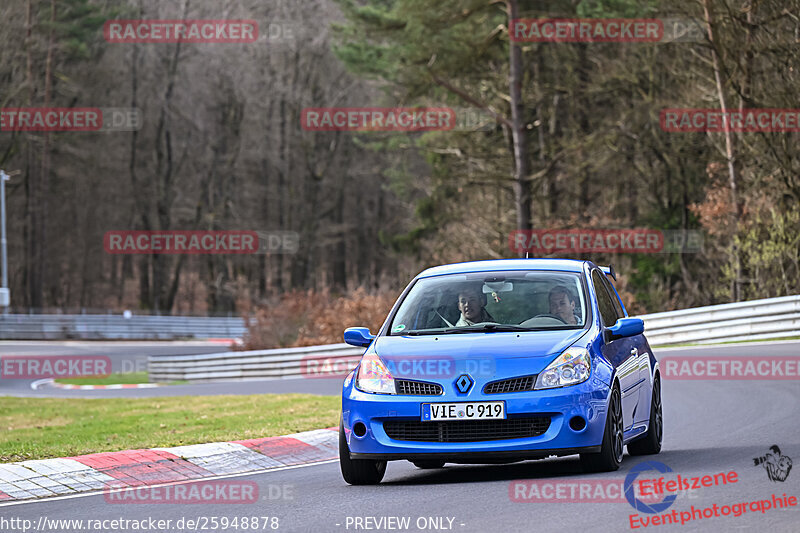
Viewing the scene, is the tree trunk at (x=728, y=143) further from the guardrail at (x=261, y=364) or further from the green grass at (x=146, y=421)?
the green grass at (x=146, y=421)

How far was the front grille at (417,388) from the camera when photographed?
8.47 m

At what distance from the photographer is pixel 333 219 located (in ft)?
250

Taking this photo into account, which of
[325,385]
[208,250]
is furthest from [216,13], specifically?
[325,385]

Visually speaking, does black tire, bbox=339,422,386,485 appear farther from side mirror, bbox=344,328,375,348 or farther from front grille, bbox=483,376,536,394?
front grille, bbox=483,376,536,394

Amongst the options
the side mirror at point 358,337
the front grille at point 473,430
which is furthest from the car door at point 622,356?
the side mirror at point 358,337

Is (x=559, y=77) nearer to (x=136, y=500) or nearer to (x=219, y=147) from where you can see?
(x=219, y=147)

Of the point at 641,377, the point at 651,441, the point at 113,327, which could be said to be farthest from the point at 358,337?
the point at 113,327

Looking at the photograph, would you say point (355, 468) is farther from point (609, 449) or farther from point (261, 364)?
point (261, 364)

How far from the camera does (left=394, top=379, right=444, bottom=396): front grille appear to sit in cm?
847

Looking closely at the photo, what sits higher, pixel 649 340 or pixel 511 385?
pixel 511 385

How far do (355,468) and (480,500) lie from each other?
55.1 inches

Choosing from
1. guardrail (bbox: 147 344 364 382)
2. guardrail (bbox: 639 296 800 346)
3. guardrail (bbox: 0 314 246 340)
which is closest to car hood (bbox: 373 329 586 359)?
guardrail (bbox: 639 296 800 346)

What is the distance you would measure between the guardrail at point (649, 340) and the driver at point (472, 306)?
1576cm

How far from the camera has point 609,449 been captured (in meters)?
8.62
